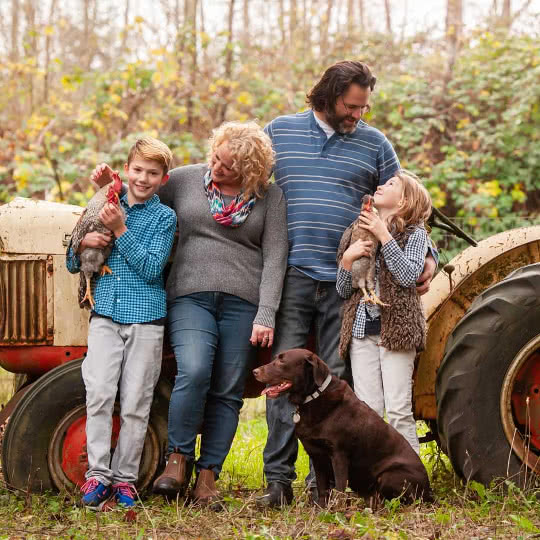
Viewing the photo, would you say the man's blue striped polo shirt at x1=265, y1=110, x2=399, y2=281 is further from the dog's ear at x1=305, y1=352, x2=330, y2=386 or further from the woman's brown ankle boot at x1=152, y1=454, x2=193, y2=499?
the woman's brown ankle boot at x1=152, y1=454, x2=193, y2=499

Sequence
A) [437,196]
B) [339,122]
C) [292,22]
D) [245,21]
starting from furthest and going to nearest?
[245,21] → [292,22] → [437,196] → [339,122]

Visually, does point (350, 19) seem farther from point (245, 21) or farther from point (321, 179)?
point (321, 179)

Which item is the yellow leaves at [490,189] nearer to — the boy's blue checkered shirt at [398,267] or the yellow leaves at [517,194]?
the yellow leaves at [517,194]

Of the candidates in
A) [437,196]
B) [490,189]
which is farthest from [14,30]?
[490,189]

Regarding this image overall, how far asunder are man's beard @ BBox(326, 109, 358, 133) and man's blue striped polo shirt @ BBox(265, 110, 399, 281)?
0.10 feet

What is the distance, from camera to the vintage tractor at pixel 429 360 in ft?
11.8

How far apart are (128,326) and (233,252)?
0.62 metres

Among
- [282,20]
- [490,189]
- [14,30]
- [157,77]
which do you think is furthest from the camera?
[14,30]

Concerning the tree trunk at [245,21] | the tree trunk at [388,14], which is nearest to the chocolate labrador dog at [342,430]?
the tree trunk at [388,14]

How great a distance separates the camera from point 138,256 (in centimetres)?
367

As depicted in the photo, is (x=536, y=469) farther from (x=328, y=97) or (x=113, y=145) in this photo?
(x=113, y=145)

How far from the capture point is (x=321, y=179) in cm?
388

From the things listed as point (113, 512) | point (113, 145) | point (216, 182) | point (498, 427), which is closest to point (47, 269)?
point (216, 182)

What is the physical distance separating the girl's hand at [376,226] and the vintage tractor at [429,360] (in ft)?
1.73
